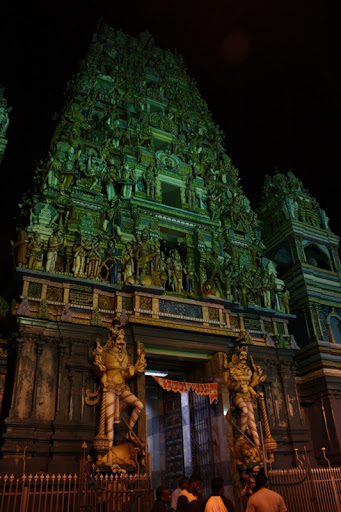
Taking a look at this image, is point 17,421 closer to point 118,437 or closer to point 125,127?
point 118,437

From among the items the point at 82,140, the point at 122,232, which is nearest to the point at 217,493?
the point at 122,232

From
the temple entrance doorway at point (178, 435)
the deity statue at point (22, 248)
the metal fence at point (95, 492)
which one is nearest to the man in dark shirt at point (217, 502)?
the metal fence at point (95, 492)

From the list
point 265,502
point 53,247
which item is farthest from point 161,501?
point 53,247

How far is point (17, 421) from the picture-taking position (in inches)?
473

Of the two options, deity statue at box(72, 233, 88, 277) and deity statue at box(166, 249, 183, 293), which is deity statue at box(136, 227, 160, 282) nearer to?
deity statue at box(166, 249, 183, 293)

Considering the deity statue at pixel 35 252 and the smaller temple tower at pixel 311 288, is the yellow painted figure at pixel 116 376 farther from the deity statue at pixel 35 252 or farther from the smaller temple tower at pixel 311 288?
the smaller temple tower at pixel 311 288

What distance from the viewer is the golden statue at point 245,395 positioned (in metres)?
15.2

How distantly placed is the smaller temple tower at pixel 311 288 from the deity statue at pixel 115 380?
8.68 meters

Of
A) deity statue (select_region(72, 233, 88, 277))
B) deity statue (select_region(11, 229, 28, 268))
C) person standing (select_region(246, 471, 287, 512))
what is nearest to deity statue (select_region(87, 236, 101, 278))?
deity statue (select_region(72, 233, 88, 277))

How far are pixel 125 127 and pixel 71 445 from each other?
14.9 m

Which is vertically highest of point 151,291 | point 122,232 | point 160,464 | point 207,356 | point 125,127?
point 125,127

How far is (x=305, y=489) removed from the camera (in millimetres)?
11977

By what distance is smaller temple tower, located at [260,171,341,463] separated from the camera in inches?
715

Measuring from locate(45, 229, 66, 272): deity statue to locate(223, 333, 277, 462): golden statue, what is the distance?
7225mm
